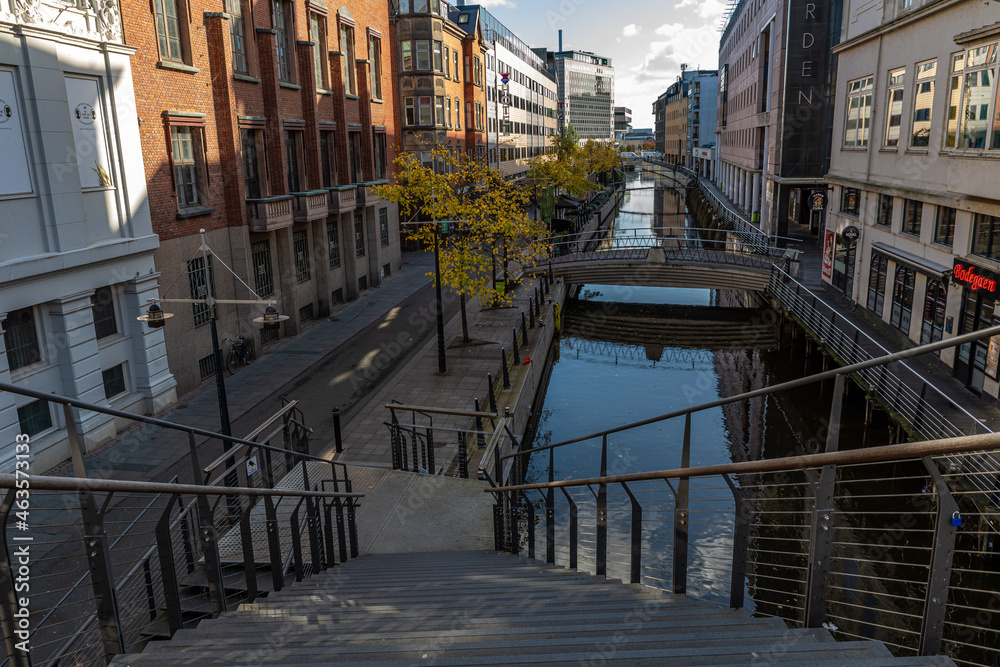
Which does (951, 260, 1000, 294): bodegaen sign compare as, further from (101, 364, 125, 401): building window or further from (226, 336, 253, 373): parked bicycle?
(101, 364, 125, 401): building window

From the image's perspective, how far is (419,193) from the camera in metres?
25.1

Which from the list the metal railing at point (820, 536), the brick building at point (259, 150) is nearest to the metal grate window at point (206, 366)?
the brick building at point (259, 150)

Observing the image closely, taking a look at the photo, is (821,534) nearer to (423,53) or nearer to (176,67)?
(176,67)

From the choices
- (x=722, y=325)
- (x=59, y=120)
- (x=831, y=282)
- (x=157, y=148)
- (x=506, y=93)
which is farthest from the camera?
(x=506, y=93)

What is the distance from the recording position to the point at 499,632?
395 centimetres

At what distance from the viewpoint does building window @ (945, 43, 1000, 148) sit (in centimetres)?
1589

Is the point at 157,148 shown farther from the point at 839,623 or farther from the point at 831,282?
the point at 831,282

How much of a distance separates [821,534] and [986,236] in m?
17.0

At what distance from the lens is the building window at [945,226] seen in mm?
18984

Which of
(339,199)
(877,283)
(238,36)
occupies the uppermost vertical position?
(238,36)

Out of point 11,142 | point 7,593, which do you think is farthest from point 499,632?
point 11,142

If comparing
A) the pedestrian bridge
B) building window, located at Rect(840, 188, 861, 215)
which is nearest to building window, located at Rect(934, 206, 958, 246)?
building window, located at Rect(840, 188, 861, 215)

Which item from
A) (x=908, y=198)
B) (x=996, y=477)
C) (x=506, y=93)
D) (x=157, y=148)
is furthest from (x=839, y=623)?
(x=506, y=93)

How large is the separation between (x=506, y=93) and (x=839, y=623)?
62.9 m
